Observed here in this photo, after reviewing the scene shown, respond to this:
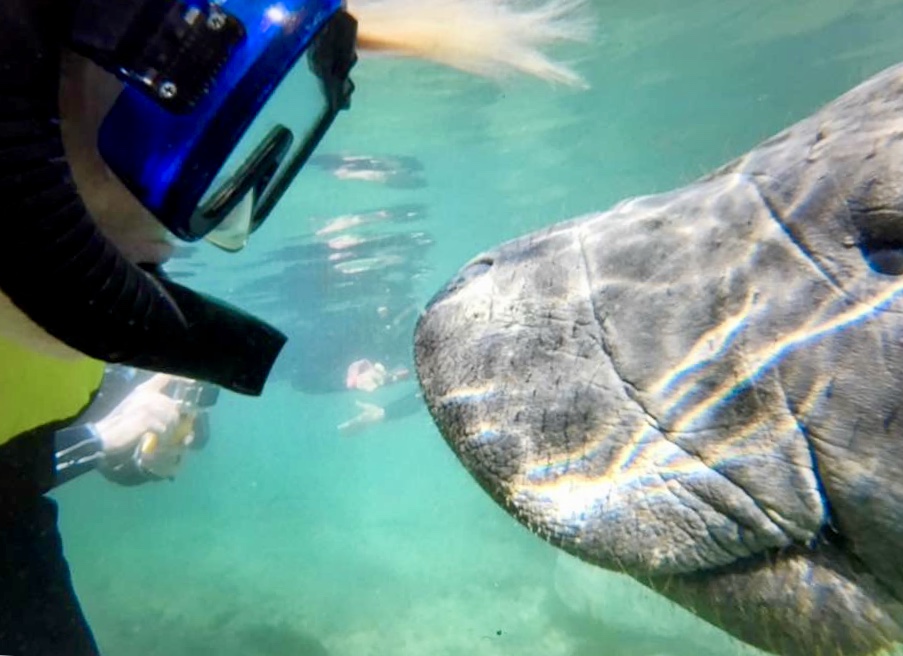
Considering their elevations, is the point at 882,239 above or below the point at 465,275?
above

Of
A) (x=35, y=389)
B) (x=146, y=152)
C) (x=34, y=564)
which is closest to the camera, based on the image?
(x=146, y=152)

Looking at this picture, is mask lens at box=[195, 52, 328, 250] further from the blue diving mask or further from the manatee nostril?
the manatee nostril

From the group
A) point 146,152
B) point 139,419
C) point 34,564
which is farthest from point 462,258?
point 146,152

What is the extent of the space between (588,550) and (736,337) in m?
0.57

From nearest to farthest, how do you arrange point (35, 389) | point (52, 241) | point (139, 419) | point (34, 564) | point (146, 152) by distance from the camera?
point (52, 241)
point (146, 152)
point (35, 389)
point (34, 564)
point (139, 419)

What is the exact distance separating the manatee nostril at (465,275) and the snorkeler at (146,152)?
47 cm

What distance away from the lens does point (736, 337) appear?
1624 millimetres

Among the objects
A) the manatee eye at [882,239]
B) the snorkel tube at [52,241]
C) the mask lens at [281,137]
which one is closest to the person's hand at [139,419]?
the mask lens at [281,137]

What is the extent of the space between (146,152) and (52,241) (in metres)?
0.24

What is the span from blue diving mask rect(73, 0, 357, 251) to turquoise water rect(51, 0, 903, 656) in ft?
5.53

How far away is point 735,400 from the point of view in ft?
5.22

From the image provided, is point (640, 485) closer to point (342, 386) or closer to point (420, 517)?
point (342, 386)

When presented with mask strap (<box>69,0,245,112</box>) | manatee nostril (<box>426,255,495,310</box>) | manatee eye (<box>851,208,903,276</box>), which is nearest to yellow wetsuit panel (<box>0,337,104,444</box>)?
manatee nostril (<box>426,255,495,310</box>)

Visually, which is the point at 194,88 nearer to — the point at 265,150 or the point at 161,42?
the point at 161,42
